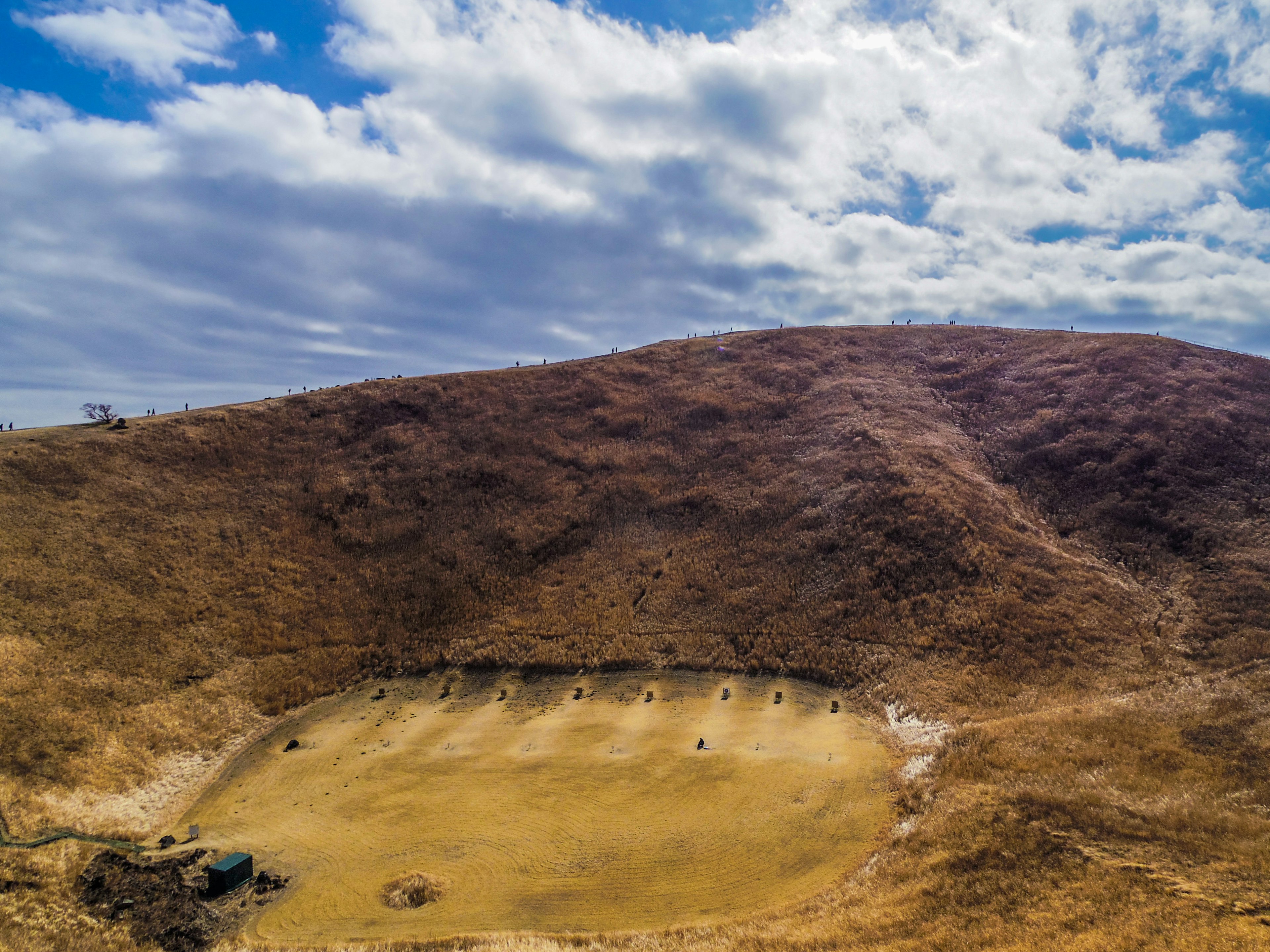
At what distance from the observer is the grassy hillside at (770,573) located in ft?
57.1

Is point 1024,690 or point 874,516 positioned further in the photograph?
point 874,516

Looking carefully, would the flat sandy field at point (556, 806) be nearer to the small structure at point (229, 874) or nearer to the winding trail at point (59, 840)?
the small structure at point (229, 874)

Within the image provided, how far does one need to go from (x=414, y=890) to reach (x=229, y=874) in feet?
17.7

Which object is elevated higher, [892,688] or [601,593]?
[601,593]

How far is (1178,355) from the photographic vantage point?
5159cm

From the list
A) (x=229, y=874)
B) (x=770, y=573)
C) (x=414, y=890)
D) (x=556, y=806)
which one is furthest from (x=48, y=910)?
Answer: (x=770, y=573)

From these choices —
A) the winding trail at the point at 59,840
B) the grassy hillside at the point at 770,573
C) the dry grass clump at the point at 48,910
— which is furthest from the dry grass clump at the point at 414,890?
the grassy hillside at the point at 770,573

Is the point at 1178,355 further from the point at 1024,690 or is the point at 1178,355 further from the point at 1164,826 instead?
the point at 1164,826

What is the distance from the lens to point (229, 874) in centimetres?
1692

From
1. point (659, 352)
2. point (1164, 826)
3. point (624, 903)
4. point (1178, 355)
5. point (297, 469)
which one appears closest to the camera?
point (1164, 826)

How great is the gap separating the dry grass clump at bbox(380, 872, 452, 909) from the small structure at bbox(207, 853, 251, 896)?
432 centimetres

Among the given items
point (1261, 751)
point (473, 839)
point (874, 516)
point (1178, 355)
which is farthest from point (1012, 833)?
point (1178, 355)

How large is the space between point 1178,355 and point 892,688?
159 ft

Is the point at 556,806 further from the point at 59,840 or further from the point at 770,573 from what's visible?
the point at 770,573
